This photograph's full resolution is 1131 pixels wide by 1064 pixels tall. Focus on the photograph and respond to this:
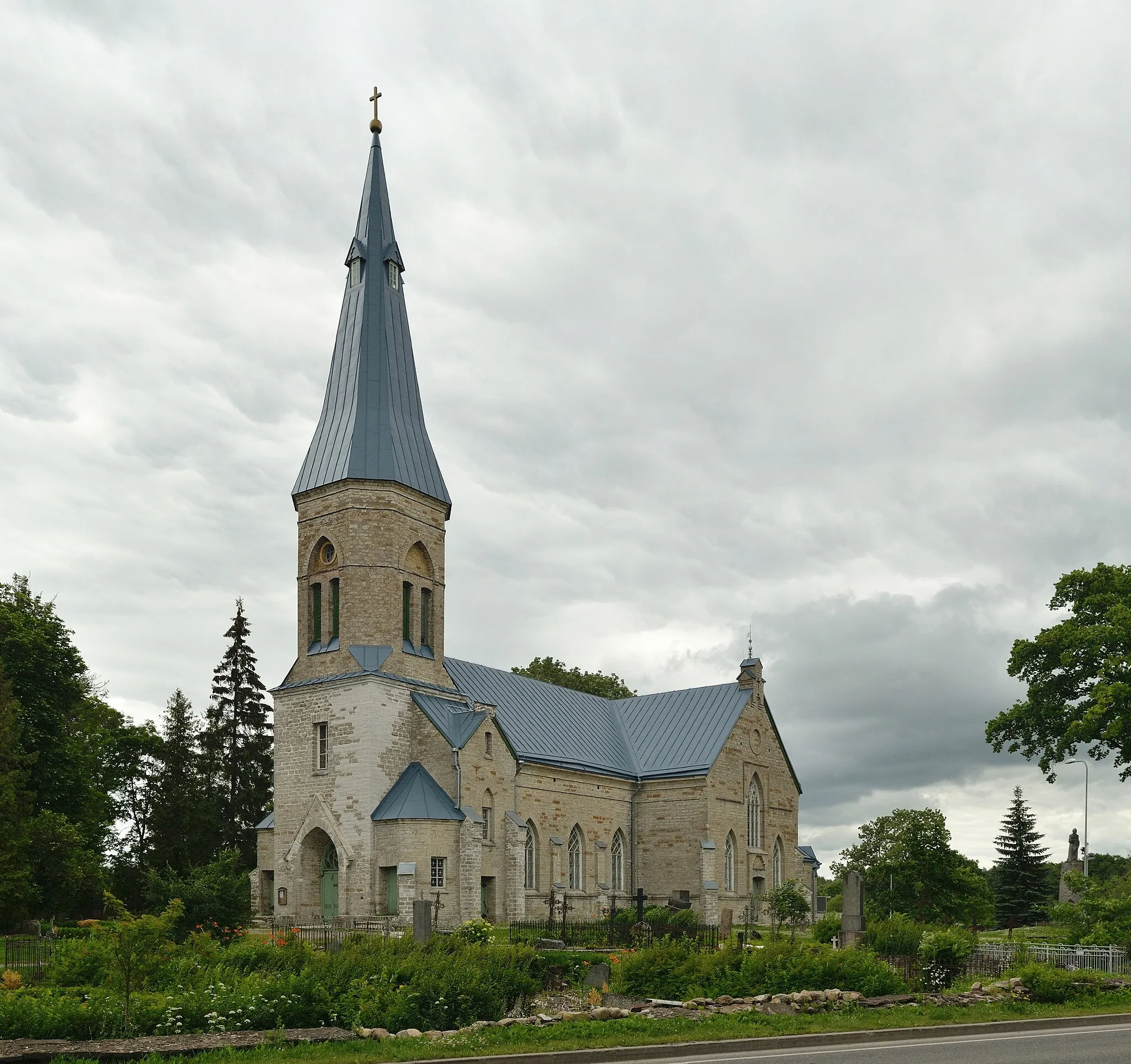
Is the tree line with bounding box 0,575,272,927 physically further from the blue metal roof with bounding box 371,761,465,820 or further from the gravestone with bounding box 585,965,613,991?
the gravestone with bounding box 585,965,613,991

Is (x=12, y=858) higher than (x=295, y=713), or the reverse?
(x=295, y=713)

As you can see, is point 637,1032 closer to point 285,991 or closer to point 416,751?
point 285,991

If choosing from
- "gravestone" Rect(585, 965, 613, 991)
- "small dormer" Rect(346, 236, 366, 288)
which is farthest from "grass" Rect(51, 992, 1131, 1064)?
"small dormer" Rect(346, 236, 366, 288)

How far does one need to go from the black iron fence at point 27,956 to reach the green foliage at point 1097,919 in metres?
21.4

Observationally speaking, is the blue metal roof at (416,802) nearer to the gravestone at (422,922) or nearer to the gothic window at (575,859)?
the gothic window at (575,859)

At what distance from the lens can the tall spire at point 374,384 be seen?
40000 millimetres

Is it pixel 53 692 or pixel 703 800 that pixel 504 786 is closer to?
pixel 703 800

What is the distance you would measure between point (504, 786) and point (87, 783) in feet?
55.2

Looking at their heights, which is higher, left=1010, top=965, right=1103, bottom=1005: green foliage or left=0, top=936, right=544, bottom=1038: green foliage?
left=0, top=936, right=544, bottom=1038: green foliage

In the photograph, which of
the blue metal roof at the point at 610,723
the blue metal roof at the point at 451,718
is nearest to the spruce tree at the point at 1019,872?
the blue metal roof at the point at 610,723

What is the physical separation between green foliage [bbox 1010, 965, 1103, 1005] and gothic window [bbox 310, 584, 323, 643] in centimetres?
2596

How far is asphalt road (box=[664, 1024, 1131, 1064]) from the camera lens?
517 inches

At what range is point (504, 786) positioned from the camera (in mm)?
38875

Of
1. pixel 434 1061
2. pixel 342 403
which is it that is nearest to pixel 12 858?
pixel 342 403
